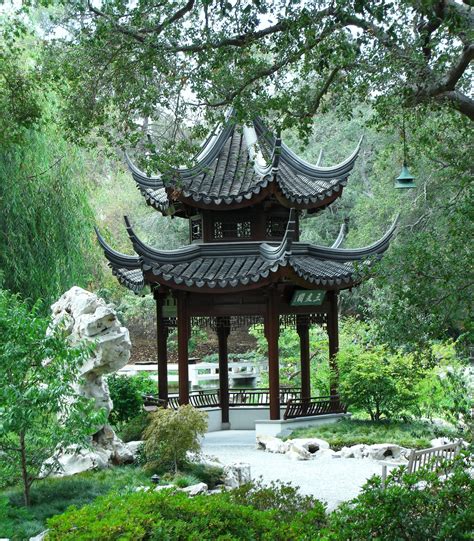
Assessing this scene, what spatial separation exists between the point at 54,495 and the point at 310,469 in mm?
3909

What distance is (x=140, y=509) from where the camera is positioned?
6.25m

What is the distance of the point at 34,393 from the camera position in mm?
8430

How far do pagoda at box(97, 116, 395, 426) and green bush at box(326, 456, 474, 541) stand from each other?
760cm

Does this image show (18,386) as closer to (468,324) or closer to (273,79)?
(273,79)

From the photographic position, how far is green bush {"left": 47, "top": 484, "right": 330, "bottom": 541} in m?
5.90

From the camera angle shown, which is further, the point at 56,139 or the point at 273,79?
the point at 56,139

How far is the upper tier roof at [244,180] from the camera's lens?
558 inches

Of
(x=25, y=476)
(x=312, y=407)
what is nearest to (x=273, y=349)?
(x=312, y=407)

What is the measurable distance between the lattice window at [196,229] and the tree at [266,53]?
5.72 m

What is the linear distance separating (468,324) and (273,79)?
359cm

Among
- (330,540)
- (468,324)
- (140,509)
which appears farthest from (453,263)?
(140,509)

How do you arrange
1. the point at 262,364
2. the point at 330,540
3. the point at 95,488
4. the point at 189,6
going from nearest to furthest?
the point at 330,540 < the point at 189,6 < the point at 95,488 < the point at 262,364

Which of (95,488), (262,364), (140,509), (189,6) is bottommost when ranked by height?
(262,364)

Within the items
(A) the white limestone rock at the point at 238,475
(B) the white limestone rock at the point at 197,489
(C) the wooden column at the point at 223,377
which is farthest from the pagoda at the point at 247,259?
(B) the white limestone rock at the point at 197,489
